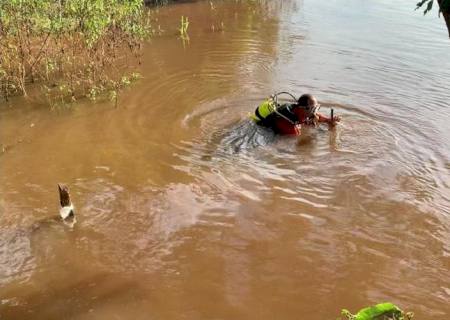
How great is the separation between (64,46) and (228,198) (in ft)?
17.4

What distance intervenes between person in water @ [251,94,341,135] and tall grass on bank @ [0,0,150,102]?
8.75 ft

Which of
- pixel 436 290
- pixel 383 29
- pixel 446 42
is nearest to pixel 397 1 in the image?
pixel 383 29

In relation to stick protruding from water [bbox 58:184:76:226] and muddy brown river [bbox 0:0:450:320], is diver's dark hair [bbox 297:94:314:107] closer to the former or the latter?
muddy brown river [bbox 0:0:450:320]

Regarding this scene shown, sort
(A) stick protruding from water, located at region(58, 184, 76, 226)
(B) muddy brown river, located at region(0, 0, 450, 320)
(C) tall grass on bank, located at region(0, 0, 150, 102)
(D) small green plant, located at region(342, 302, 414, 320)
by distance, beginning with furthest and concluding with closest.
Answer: (C) tall grass on bank, located at region(0, 0, 150, 102)
(A) stick protruding from water, located at region(58, 184, 76, 226)
(B) muddy brown river, located at region(0, 0, 450, 320)
(D) small green plant, located at region(342, 302, 414, 320)

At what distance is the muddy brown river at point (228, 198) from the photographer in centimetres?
442

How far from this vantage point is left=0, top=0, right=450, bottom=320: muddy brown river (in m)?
4.42

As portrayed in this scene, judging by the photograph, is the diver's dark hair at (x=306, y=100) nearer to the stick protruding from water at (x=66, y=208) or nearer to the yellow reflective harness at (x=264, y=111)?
the yellow reflective harness at (x=264, y=111)

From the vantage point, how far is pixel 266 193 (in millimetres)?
6008

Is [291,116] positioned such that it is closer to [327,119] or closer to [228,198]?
[327,119]

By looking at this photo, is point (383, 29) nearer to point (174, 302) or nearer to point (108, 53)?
point (108, 53)

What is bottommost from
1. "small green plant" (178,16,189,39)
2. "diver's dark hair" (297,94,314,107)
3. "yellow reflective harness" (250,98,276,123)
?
"yellow reflective harness" (250,98,276,123)

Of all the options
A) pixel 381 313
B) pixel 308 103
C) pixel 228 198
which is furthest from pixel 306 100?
pixel 381 313

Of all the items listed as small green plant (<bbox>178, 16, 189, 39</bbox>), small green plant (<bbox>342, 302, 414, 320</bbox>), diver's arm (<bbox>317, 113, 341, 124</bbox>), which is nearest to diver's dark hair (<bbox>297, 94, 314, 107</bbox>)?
diver's arm (<bbox>317, 113, 341, 124</bbox>)

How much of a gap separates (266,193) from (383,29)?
28.9 feet
